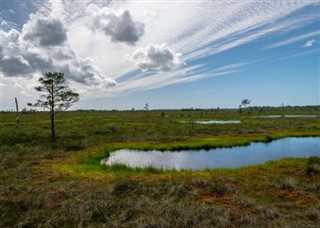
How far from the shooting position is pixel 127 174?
743 inches

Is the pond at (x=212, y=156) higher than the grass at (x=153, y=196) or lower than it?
lower

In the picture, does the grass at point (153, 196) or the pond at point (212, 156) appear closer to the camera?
the grass at point (153, 196)

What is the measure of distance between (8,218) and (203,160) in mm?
18453

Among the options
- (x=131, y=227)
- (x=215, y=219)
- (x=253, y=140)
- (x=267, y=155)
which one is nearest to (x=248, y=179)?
(x=215, y=219)

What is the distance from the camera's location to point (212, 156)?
28156 millimetres

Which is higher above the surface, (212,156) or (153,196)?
(153,196)

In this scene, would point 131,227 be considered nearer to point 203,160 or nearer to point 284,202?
point 284,202

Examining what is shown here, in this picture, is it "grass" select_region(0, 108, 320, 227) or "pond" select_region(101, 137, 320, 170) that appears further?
"pond" select_region(101, 137, 320, 170)

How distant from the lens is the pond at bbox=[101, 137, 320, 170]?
79.5 feet

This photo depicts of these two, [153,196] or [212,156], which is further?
[212,156]

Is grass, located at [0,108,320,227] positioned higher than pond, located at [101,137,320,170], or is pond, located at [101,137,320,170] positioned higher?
grass, located at [0,108,320,227]

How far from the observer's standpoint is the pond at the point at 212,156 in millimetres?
24234

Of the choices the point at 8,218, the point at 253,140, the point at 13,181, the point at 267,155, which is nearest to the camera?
the point at 8,218

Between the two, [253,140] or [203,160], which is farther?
[253,140]
